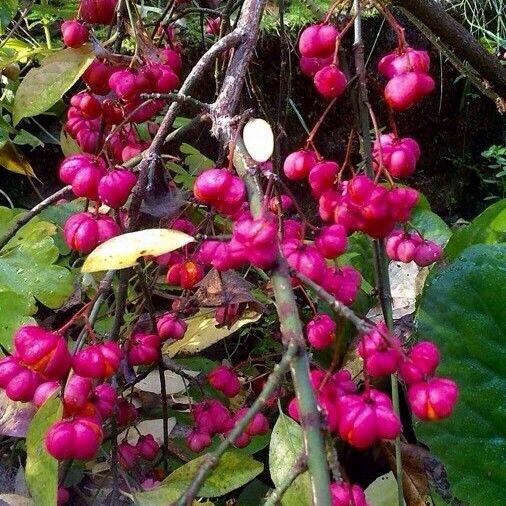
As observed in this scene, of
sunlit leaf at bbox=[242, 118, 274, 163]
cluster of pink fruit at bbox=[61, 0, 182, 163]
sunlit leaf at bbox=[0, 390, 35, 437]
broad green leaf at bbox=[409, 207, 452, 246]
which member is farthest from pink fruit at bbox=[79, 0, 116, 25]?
broad green leaf at bbox=[409, 207, 452, 246]

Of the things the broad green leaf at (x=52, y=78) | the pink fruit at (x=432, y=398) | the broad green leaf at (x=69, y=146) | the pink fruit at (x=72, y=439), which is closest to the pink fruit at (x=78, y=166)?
the broad green leaf at (x=52, y=78)

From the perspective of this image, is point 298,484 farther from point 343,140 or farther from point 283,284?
point 343,140

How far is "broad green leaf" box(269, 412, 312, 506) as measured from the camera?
1.74 feet

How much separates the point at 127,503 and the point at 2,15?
710mm

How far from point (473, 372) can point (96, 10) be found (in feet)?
1.96

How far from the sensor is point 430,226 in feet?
4.66

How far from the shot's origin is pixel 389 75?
77cm

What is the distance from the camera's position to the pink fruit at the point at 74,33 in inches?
30.0

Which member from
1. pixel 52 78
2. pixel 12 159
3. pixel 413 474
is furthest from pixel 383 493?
pixel 12 159

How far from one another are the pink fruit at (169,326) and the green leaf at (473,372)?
0.31m

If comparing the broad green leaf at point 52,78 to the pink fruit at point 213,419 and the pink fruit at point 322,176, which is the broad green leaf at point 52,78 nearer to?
the pink fruit at point 322,176

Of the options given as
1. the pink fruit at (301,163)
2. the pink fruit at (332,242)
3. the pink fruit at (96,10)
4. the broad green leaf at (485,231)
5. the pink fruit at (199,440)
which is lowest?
the pink fruit at (199,440)

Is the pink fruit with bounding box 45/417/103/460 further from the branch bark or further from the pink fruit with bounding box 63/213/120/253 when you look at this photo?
the branch bark

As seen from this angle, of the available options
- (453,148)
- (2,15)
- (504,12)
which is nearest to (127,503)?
(2,15)
